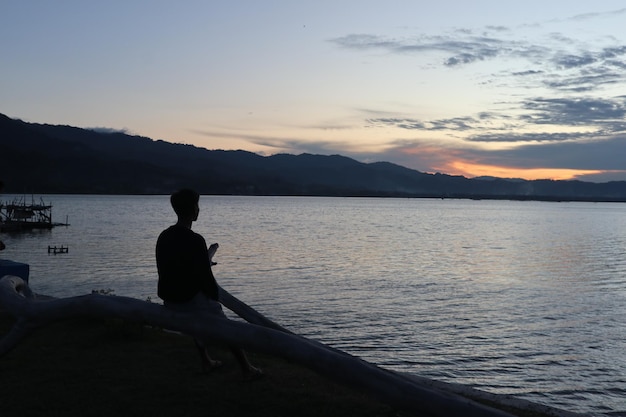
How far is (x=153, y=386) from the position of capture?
8.42 metres

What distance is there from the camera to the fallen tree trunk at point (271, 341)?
5.41m

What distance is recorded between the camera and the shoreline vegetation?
7.51m

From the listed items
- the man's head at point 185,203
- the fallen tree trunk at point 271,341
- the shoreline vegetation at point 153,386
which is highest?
the man's head at point 185,203

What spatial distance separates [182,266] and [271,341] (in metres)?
1.67

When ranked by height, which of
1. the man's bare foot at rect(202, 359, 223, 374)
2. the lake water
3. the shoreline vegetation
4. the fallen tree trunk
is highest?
the fallen tree trunk

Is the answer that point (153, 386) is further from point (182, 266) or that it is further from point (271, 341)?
point (271, 341)

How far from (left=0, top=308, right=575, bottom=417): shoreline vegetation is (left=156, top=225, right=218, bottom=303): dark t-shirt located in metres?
1.53

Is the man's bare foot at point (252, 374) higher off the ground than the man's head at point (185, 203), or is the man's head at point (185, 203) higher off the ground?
the man's head at point (185, 203)

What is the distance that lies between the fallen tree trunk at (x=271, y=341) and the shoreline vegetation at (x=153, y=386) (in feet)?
3.84

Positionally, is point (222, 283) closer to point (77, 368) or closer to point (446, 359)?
point (446, 359)

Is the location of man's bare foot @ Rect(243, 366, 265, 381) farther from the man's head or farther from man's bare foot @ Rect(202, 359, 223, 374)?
the man's head

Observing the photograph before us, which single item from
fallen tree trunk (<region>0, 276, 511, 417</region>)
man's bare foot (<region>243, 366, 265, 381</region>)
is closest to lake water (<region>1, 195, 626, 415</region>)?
man's bare foot (<region>243, 366, 265, 381</region>)

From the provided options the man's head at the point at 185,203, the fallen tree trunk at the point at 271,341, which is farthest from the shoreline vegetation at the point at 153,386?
the man's head at the point at 185,203

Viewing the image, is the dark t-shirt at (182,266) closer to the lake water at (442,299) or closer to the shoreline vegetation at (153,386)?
the shoreline vegetation at (153,386)
